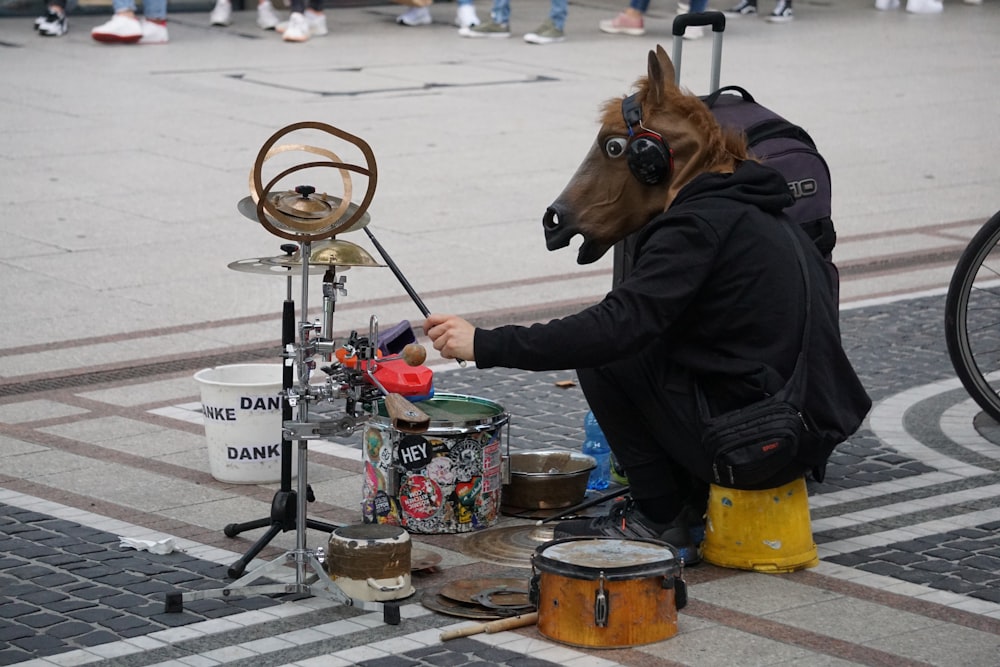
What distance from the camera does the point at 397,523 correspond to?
5.14 meters

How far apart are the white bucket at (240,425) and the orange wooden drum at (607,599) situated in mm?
1378

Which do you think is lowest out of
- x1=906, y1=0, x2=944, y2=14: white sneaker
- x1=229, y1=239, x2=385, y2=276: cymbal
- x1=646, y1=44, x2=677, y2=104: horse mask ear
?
x1=229, y1=239, x2=385, y2=276: cymbal

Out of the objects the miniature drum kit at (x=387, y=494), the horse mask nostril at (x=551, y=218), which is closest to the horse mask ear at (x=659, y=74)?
the horse mask nostril at (x=551, y=218)

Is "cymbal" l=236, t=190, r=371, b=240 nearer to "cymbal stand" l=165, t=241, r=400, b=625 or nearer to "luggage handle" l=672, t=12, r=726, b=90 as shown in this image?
"cymbal stand" l=165, t=241, r=400, b=625

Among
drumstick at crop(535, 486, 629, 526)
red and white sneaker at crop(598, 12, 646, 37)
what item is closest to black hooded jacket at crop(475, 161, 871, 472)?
drumstick at crop(535, 486, 629, 526)

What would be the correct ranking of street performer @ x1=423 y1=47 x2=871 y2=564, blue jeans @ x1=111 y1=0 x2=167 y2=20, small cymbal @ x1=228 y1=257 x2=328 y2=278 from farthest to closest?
1. blue jeans @ x1=111 y1=0 x2=167 y2=20
2. small cymbal @ x1=228 y1=257 x2=328 y2=278
3. street performer @ x1=423 y1=47 x2=871 y2=564

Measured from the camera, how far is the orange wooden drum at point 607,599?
4.27m

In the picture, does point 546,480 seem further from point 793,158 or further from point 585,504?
point 793,158

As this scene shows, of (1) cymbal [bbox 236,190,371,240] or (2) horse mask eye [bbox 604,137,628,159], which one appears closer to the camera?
(1) cymbal [bbox 236,190,371,240]

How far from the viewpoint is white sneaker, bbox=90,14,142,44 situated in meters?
15.9

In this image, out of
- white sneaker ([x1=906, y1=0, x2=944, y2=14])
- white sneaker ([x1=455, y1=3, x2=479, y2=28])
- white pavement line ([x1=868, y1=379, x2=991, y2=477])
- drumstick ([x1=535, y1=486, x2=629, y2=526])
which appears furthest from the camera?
white sneaker ([x1=906, y1=0, x2=944, y2=14])

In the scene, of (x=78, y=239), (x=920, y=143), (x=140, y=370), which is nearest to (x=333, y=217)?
(x=140, y=370)

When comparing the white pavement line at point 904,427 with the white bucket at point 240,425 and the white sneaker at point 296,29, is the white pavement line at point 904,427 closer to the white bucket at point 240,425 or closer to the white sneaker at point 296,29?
the white bucket at point 240,425

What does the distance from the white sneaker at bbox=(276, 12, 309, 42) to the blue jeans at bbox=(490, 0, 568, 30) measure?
2.14m
